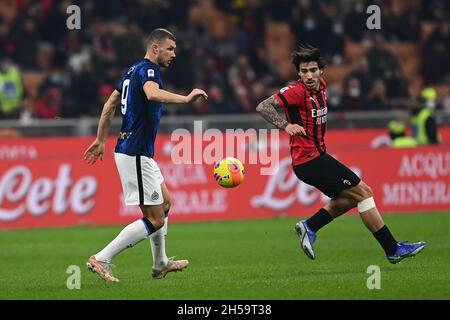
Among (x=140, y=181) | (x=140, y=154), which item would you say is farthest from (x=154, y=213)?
(x=140, y=154)

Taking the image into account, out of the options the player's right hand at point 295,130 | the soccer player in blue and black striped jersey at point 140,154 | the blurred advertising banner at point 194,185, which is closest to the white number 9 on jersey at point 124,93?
the soccer player in blue and black striped jersey at point 140,154

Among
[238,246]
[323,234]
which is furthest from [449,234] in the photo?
[238,246]

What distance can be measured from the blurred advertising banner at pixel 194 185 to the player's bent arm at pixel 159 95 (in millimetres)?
9450

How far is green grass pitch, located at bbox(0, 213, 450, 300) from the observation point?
1012cm

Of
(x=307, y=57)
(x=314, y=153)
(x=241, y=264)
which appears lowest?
(x=241, y=264)

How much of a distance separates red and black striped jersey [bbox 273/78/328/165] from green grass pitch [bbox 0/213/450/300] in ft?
4.28

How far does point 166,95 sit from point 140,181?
1008mm

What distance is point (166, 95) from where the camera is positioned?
10.6 metres

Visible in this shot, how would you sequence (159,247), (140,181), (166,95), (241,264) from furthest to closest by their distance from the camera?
(241,264), (159,247), (140,181), (166,95)

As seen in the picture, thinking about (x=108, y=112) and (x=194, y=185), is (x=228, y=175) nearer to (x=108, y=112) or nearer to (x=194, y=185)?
(x=108, y=112)

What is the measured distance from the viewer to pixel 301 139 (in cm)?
1255

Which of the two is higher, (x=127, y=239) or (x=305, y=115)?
(x=305, y=115)

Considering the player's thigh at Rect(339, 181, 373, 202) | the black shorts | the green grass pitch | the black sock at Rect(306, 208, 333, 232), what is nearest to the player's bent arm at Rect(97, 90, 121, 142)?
the green grass pitch

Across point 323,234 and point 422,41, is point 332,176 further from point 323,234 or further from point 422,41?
point 422,41
